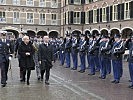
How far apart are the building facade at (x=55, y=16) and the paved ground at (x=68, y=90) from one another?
23.5m

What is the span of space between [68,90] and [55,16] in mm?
37874

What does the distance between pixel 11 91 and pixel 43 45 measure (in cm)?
227

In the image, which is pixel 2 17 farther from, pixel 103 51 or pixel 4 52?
pixel 4 52

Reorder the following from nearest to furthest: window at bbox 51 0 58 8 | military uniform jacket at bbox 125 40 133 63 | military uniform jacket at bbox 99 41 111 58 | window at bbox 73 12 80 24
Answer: military uniform jacket at bbox 125 40 133 63, military uniform jacket at bbox 99 41 111 58, window at bbox 73 12 80 24, window at bbox 51 0 58 8

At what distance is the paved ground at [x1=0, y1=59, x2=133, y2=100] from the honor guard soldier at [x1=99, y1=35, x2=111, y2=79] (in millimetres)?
450

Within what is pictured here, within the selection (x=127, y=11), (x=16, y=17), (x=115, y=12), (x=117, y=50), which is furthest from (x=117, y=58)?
(x=16, y=17)

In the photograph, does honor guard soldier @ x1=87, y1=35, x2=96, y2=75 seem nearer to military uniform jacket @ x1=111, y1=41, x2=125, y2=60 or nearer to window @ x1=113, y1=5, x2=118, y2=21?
military uniform jacket @ x1=111, y1=41, x2=125, y2=60

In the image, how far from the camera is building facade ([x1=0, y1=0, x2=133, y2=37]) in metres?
37.9

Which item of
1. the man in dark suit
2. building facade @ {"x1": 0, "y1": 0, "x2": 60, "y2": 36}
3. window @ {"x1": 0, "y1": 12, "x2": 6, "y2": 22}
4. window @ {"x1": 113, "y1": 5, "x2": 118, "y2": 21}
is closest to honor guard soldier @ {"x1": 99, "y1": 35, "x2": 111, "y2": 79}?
the man in dark suit

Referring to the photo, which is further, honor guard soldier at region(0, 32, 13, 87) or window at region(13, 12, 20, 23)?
window at region(13, 12, 20, 23)

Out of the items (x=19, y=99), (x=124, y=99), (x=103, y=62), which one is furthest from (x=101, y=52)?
(x=19, y=99)

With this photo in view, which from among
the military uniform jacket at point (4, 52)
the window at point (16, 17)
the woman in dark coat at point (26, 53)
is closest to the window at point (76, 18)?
the window at point (16, 17)

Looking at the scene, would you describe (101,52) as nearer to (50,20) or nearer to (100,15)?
(100,15)

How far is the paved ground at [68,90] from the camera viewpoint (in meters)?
9.19
